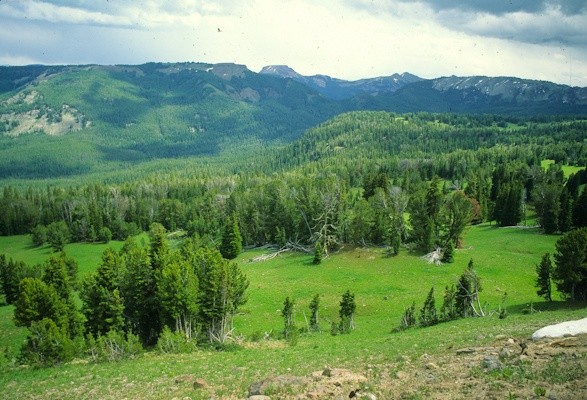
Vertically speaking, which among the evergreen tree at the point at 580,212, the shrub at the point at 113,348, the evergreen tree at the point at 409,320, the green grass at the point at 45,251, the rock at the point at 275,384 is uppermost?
the rock at the point at 275,384

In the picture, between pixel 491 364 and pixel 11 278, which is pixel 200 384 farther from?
pixel 11 278

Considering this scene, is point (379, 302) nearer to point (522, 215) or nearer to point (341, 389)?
point (341, 389)

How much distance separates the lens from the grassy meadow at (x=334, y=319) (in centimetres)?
2755

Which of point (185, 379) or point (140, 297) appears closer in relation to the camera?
point (185, 379)

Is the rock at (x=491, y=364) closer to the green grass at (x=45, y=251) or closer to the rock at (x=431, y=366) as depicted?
the rock at (x=431, y=366)

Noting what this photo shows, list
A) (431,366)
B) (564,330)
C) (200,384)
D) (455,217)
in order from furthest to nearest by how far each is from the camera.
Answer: (455,217)
(200,384)
(564,330)
(431,366)

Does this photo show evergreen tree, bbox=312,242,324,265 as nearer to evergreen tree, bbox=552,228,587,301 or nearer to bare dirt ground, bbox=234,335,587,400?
evergreen tree, bbox=552,228,587,301

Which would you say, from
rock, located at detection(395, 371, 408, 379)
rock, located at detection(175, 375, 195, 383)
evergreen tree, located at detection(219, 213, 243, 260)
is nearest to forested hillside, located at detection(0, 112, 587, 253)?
evergreen tree, located at detection(219, 213, 243, 260)

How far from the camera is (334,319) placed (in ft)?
181

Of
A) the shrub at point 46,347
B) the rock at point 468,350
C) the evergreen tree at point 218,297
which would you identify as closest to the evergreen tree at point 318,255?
the evergreen tree at point 218,297

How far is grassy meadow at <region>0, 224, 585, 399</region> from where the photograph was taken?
27547 millimetres

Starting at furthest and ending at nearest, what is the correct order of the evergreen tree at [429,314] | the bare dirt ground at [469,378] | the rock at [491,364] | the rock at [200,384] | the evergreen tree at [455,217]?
the evergreen tree at [455,217], the evergreen tree at [429,314], the rock at [200,384], the rock at [491,364], the bare dirt ground at [469,378]

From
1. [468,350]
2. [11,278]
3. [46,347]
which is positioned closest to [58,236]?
[11,278]

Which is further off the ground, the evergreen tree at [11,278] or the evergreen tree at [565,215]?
the evergreen tree at [565,215]
